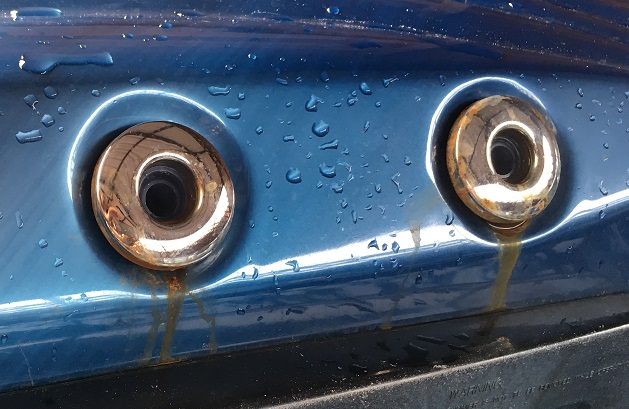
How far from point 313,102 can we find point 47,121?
0.33 meters

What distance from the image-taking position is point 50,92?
93 centimetres

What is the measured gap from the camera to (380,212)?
3.46 ft

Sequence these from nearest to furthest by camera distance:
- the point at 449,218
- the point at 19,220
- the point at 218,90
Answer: the point at 19,220
the point at 218,90
the point at 449,218

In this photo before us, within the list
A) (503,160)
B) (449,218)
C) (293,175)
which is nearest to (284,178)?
(293,175)

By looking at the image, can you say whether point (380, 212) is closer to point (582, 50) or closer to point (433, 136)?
point (433, 136)

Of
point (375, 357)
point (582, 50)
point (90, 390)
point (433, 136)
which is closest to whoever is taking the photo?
point (90, 390)

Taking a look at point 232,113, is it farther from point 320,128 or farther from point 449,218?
point 449,218

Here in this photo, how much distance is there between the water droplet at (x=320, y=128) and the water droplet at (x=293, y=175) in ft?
0.19

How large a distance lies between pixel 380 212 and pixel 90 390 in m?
0.43

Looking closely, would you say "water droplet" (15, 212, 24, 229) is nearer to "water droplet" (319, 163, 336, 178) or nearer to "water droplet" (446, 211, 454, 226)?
"water droplet" (319, 163, 336, 178)

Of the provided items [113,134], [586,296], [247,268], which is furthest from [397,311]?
[113,134]

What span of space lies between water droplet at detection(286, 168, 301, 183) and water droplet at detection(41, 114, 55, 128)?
0.29m

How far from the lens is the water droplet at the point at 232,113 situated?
3.30 ft

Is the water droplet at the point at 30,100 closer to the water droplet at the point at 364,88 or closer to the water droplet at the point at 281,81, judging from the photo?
the water droplet at the point at 281,81
